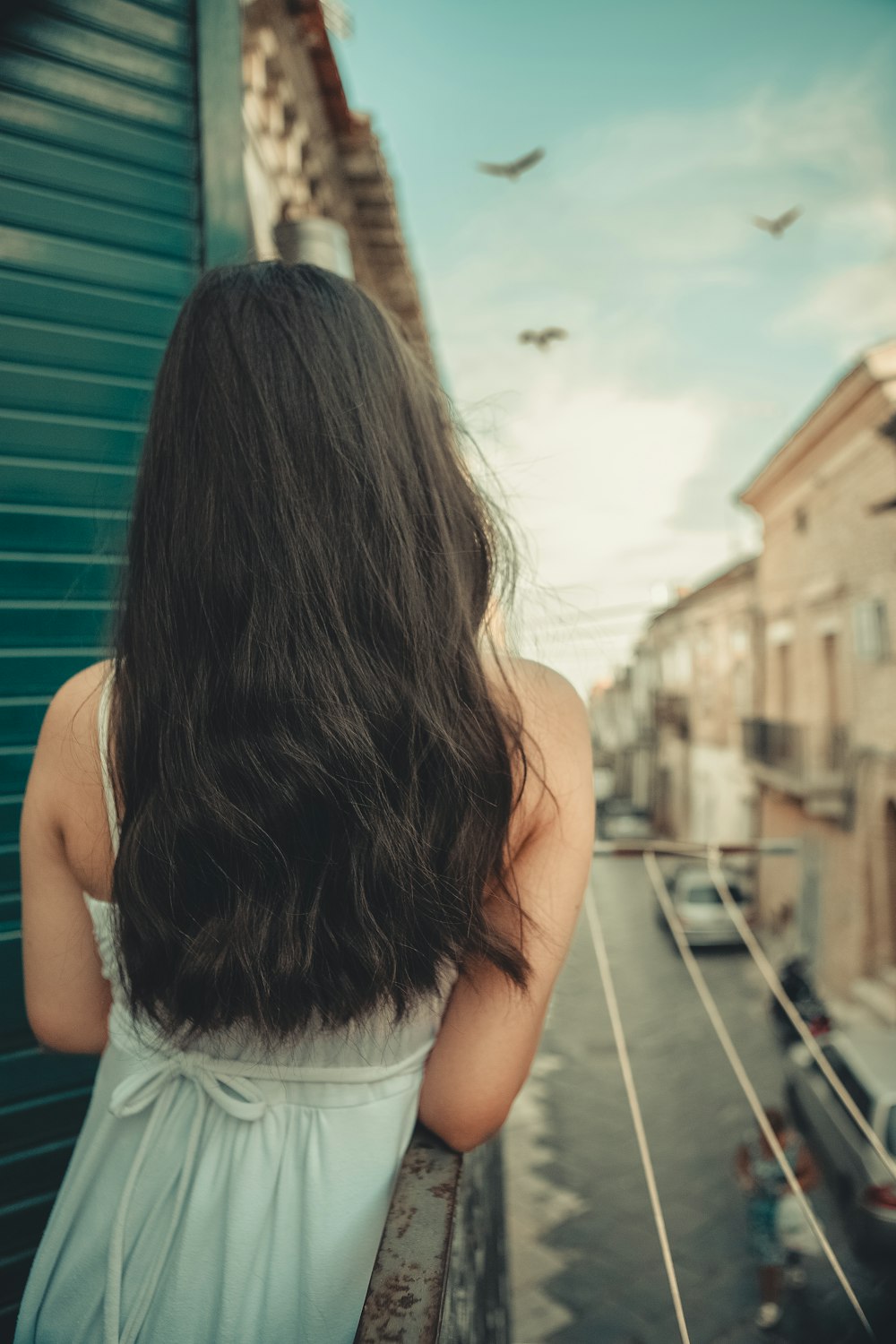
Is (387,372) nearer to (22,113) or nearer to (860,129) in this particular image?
(22,113)

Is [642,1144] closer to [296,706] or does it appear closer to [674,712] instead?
[296,706]

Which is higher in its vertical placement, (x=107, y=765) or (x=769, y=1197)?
(x=107, y=765)

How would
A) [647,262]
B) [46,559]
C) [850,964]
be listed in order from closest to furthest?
1. [46,559]
2. [850,964]
3. [647,262]

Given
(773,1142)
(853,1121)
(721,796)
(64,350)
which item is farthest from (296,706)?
(721,796)

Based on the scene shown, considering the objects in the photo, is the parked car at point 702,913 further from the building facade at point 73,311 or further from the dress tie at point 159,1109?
the dress tie at point 159,1109

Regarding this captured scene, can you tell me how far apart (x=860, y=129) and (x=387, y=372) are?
21.0 meters

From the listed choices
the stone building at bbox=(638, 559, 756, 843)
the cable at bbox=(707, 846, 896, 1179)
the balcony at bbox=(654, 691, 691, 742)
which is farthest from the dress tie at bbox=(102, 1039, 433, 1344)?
the balcony at bbox=(654, 691, 691, 742)

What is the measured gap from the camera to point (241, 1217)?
2.68ft

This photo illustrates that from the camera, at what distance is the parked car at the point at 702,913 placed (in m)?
14.8

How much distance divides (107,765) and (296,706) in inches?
8.2

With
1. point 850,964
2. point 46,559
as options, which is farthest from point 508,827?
point 850,964

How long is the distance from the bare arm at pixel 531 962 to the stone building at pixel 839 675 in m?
10.7

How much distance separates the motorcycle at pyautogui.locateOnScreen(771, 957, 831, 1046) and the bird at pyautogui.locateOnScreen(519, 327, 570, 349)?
7553mm

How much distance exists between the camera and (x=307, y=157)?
4.15 meters
